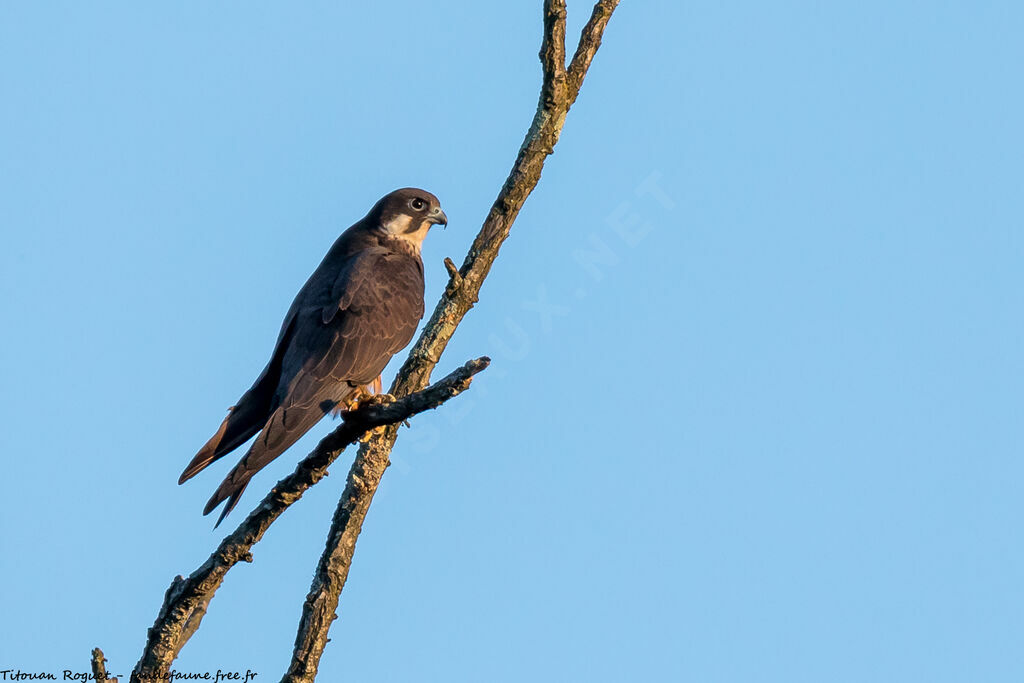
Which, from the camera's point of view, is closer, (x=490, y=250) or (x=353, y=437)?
(x=353, y=437)

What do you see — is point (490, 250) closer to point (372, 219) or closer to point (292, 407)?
point (292, 407)

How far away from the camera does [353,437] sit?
4742 mm

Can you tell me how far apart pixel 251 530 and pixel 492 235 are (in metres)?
2.36

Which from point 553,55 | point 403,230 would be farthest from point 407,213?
point 553,55

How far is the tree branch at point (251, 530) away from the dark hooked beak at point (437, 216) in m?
3.58

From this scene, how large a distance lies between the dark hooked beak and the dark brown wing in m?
0.75

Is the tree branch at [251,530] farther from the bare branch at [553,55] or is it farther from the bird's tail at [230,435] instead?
the bare branch at [553,55]

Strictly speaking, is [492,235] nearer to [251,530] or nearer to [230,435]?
[230,435]

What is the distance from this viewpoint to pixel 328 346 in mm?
6625

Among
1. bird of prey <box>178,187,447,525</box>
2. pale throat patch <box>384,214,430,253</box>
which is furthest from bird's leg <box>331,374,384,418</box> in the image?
pale throat patch <box>384,214,430,253</box>

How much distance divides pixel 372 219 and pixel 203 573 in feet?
13.3

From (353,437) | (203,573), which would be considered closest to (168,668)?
(203,573)

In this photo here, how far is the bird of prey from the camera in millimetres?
5840

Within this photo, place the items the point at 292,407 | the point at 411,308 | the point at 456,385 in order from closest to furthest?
the point at 456,385 → the point at 292,407 → the point at 411,308
